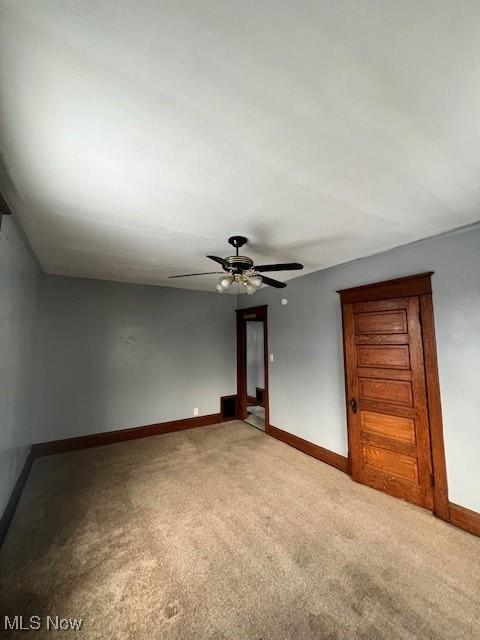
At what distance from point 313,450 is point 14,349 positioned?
3.55m

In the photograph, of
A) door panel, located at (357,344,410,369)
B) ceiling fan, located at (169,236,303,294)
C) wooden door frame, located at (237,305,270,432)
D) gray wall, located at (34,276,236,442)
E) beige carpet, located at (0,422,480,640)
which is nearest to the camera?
beige carpet, located at (0,422,480,640)

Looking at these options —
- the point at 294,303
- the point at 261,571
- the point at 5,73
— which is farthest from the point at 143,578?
the point at 294,303

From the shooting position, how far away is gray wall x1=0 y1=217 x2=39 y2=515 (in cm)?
197

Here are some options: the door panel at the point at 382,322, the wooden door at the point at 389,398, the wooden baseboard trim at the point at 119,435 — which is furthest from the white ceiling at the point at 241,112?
the wooden baseboard trim at the point at 119,435


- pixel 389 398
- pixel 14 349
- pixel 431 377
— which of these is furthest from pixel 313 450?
pixel 14 349

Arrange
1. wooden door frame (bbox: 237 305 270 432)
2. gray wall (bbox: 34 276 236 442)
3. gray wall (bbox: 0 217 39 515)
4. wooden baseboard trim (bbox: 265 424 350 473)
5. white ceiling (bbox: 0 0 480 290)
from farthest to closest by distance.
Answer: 1. wooden door frame (bbox: 237 305 270 432)
2. gray wall (bbox: 34 276 236 442)
3. wooden baseboard trim (bbox: 265 424 350 473)
4. gray wall (bbox: 0 217 39 515)
5. white ceiling (bbox: 0 0 480 290)

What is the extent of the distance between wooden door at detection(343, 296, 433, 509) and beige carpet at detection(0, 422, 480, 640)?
23 cm

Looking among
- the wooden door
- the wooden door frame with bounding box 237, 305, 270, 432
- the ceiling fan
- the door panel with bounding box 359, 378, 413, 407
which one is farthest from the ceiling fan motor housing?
the wooden door frame with bounding box 237, 305, 270, 432

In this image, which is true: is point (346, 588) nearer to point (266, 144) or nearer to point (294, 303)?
point (266, 144)

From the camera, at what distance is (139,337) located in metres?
4.27

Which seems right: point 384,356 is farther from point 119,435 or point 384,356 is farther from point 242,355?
point 119,435

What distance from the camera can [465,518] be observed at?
2078 mm

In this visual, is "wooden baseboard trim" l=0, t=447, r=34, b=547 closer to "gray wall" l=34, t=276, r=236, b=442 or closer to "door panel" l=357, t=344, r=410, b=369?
"gray wall" l=34, t=276, r=236, b=442

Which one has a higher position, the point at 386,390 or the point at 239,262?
the point at 239,262
